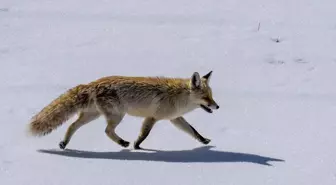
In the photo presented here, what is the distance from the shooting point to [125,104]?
30.3 feet

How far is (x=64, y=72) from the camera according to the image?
1236cm

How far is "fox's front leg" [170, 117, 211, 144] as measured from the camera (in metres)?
9.51

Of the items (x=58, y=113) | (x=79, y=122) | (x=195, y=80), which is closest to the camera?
(x=58, y=113)

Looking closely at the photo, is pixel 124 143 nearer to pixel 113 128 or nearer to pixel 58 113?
pixel 113 128

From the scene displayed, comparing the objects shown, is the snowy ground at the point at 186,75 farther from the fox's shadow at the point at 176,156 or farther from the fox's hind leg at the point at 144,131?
the fox's hind leg at the point at 144,131

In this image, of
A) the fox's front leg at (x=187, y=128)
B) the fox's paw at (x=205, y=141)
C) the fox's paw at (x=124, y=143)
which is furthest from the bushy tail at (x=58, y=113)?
the fox's paw at (x=205, y=141)

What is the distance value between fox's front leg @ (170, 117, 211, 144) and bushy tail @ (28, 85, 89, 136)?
1301mm

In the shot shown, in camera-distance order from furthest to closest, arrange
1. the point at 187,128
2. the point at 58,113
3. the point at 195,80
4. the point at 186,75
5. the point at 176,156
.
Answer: the point at 186,75 < the point at 187,128 < the point at 195,80 < the point at 58,113 < the point at 176,156

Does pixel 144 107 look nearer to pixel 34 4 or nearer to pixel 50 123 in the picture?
pixel 50 123

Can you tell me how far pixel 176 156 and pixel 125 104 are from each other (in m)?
0.97

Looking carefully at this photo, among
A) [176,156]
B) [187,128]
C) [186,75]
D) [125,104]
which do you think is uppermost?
[125,104]

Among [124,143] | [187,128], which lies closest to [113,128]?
[124,143]

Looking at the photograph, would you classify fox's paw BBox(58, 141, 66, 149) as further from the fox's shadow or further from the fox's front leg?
the fox's front leg

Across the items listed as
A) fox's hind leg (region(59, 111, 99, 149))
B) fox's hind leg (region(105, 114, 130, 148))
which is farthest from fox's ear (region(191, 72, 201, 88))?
fox's hind leg (region(59, 111, 99, 149))
